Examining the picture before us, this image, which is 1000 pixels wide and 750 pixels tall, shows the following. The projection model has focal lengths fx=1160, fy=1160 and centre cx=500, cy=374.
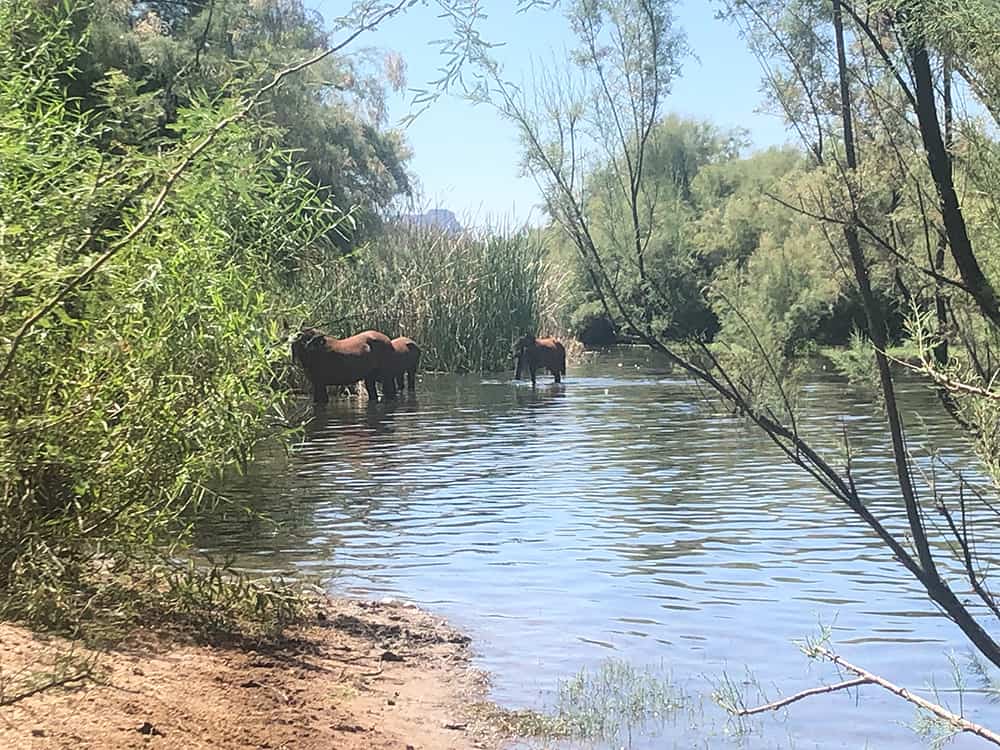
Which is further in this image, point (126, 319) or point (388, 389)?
point (388, 389)

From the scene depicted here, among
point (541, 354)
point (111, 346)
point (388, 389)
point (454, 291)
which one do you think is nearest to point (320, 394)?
point (388, 389)

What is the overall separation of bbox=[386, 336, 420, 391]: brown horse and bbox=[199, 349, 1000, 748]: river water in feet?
26.2

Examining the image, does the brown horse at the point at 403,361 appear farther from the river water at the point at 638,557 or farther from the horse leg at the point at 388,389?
the river water at the point at 638,557

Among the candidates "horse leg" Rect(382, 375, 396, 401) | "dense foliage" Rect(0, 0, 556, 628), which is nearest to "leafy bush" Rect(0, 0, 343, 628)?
"dense foliage" Rect(0, 0, 556, 628)

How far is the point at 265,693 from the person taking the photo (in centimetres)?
479

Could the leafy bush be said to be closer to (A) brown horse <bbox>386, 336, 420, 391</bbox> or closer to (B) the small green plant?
(B) the small green plant

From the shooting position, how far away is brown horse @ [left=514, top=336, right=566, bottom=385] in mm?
28812

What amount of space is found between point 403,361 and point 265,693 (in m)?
20.8

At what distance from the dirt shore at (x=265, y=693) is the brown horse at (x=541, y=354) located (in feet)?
73.1

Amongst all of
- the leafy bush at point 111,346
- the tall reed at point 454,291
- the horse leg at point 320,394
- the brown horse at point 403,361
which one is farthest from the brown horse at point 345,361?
the leafy bush at point 111,346

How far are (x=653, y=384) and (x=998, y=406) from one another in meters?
24.5

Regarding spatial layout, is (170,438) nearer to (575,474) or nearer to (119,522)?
(119,522)

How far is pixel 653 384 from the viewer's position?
27891 millimetres

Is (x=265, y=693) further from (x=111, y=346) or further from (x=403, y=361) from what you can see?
(x=403, y=361)
